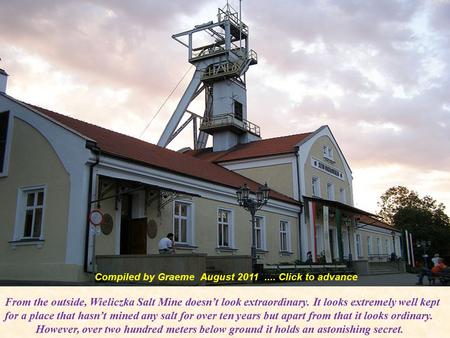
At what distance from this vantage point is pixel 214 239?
811 inches

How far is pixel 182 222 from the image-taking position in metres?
19.1

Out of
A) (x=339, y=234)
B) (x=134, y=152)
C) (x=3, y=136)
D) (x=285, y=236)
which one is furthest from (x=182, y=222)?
(x=339, y=234)

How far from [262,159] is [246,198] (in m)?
11.6

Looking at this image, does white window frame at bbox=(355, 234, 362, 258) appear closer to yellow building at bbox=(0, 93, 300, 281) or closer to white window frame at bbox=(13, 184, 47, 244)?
yellow building at bbox=(0, 93, 300, 281)

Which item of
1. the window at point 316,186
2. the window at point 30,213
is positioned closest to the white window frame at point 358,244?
the window at point 316,186

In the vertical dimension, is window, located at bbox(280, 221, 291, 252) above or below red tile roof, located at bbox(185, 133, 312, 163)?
below

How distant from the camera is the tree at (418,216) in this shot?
62.5 meters

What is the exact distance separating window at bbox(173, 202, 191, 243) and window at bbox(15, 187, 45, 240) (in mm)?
4968

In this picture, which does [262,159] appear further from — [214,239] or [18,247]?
[18,247]

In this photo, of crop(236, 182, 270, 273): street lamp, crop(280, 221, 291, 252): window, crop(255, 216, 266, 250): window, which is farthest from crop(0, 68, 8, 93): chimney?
crop(280, 221, 291, 252): window

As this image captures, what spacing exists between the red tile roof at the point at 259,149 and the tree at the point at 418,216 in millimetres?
29289

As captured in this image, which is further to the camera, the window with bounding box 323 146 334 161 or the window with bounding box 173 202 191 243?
the window with bounding box 323 146 334 161

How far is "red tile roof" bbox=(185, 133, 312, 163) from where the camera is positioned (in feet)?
95.3

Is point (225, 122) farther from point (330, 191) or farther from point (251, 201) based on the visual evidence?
point (251, 201)
